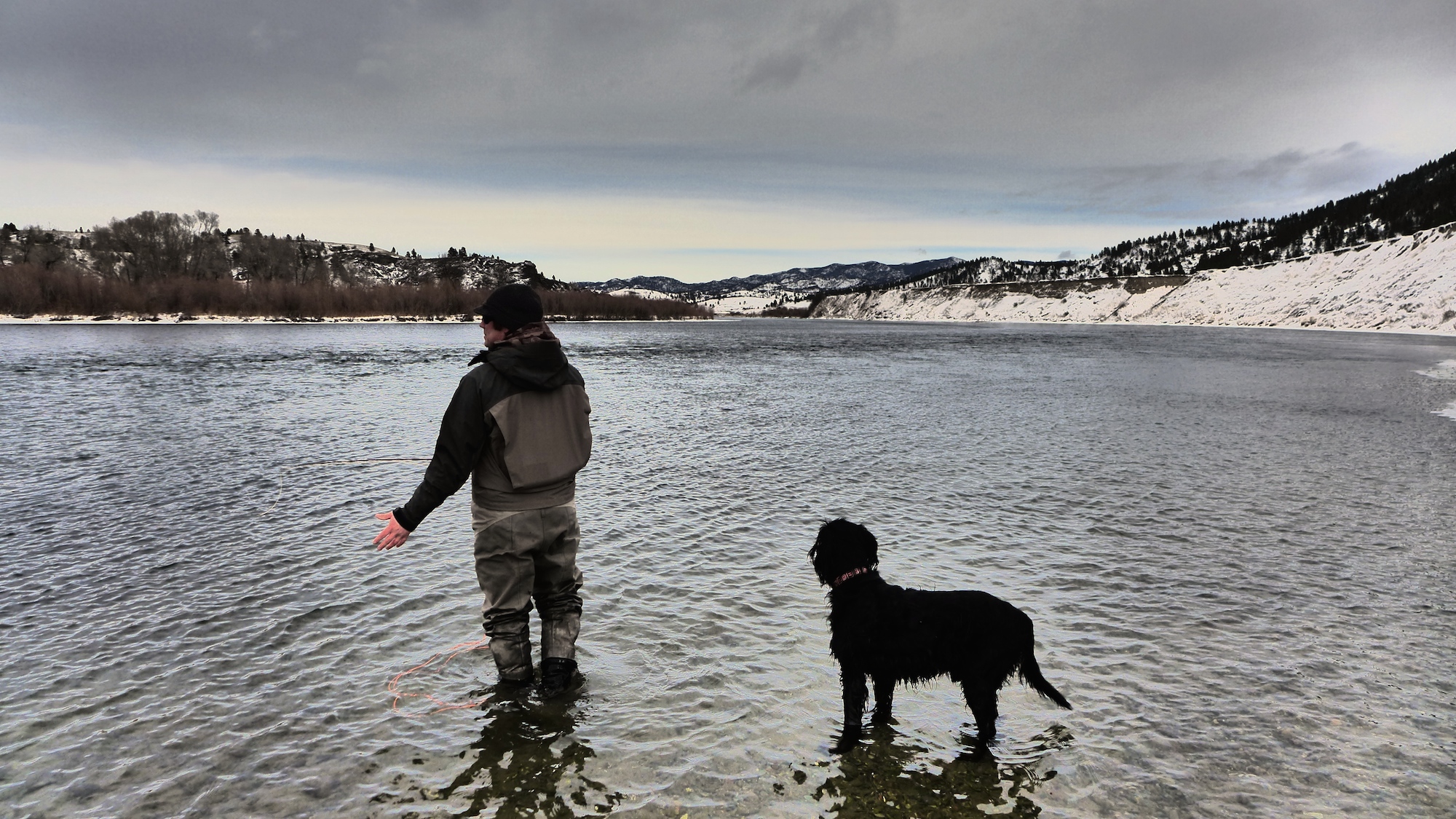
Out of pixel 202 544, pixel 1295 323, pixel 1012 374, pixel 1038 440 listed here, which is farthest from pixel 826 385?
pixel 1295 323

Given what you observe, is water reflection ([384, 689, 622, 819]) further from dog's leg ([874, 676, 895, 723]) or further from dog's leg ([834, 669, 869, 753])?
dog's leg ([874, 676, 895, 723])

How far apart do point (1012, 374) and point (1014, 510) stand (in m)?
30.6

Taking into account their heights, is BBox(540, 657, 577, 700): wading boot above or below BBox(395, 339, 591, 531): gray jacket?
below

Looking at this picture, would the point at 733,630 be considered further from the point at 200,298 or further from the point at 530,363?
the point at 200,298

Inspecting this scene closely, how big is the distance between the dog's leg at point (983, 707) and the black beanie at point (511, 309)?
4.21 metres

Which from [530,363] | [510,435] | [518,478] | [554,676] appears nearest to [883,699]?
[554,676]

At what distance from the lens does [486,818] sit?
4.56 meters

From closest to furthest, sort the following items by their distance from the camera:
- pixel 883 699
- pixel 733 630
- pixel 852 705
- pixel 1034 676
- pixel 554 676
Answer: pixel 1034 676 → pixel 852 705 → pixel 883 699 → pixel 554 676 → pixel 733 630

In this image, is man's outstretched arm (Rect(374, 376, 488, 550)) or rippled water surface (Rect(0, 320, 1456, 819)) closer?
rippled water surface (Rect(0, 320, 1456, 819))

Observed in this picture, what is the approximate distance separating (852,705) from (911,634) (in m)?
0.74

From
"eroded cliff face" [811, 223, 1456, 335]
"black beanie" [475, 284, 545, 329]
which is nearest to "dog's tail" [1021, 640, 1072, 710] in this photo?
"black beanie" [475, 284, 545, 329]

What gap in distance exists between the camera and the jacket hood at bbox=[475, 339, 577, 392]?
18.0ft

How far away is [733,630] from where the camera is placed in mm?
7422

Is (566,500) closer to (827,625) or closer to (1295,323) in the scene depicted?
(827,625)
